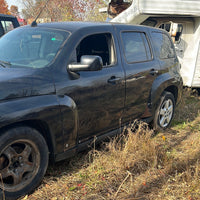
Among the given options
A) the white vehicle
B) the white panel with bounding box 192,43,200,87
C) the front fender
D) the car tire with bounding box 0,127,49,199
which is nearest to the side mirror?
the front fender

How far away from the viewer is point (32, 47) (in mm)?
→ 3189

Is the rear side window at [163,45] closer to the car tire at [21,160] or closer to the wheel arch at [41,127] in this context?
the wheel arch at [41,127]

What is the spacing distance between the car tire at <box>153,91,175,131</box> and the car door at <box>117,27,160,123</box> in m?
0.34

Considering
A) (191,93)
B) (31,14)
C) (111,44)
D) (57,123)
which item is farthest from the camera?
(31,14)

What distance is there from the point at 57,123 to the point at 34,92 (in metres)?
0.44

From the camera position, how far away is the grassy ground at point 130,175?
109 inches

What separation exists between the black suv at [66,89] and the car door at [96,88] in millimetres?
12

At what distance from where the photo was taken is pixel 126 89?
11.9 ft

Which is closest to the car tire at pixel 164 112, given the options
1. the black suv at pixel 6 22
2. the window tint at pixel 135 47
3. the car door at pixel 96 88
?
the window tint at pixel 135 47

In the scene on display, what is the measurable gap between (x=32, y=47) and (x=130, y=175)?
2087 mm

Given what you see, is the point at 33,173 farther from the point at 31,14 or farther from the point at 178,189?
the point at 31,14

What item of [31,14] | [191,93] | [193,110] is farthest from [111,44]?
[31,14]

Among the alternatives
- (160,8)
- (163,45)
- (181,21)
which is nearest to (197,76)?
(181,21)

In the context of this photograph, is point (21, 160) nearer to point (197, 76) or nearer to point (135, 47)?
point (135, 47)
